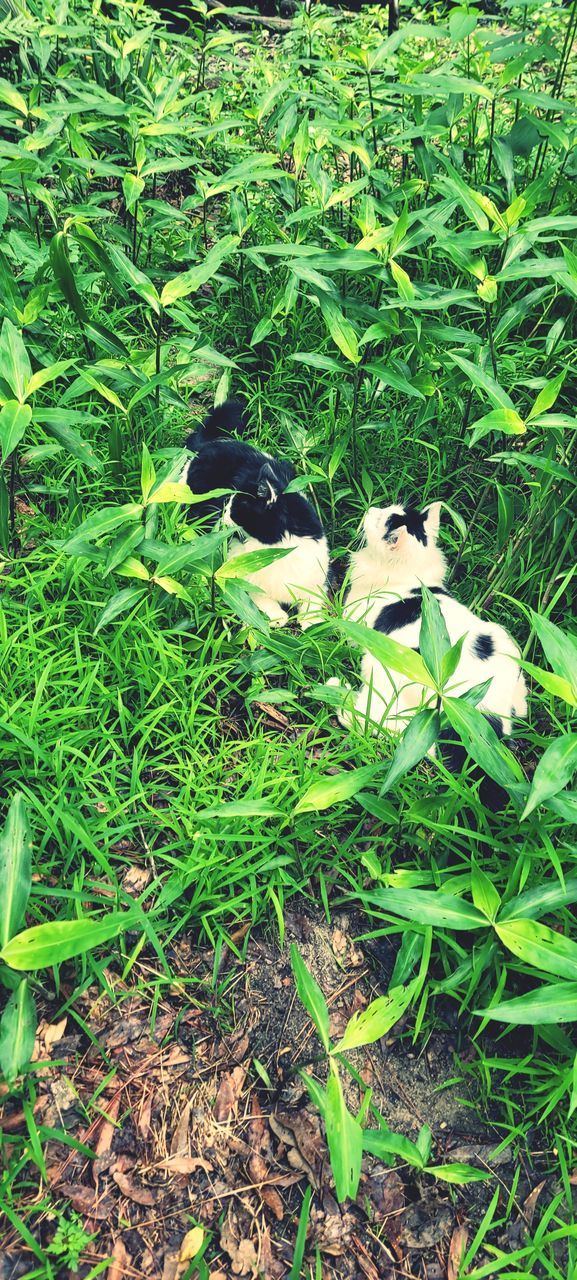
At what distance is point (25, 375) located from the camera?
1843 mm

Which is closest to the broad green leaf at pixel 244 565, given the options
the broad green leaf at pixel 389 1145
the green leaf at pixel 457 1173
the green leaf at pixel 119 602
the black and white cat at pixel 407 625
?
the green leaf at pixel 119 602

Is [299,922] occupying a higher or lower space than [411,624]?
lower

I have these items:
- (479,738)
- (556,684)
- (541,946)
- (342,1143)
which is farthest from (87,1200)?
(556,684)

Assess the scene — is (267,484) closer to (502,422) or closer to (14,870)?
(502,422)

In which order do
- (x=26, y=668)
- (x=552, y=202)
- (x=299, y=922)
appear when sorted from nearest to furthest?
(x=299, y=922) < (x=26, y=668) < (x=552, y=202)

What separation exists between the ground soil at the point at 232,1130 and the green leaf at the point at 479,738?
1.84 feet

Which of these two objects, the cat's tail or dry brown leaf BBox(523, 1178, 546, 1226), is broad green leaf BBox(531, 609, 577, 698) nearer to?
dry brown leaf BBox(523, 1178, 546, 1226)

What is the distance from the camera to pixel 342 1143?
4.09 ft

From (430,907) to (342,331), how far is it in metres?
1.49

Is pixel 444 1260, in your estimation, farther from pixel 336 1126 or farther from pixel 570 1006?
pixel 570 1006

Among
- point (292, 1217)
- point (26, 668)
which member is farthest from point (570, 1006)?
point (26, 668)

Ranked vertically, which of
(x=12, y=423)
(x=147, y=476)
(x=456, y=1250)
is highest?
(x=12, y=423)

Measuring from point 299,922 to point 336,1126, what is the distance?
1.73ft

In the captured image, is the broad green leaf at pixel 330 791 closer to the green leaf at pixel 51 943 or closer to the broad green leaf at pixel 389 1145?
the green leaf at pixel 51 943
